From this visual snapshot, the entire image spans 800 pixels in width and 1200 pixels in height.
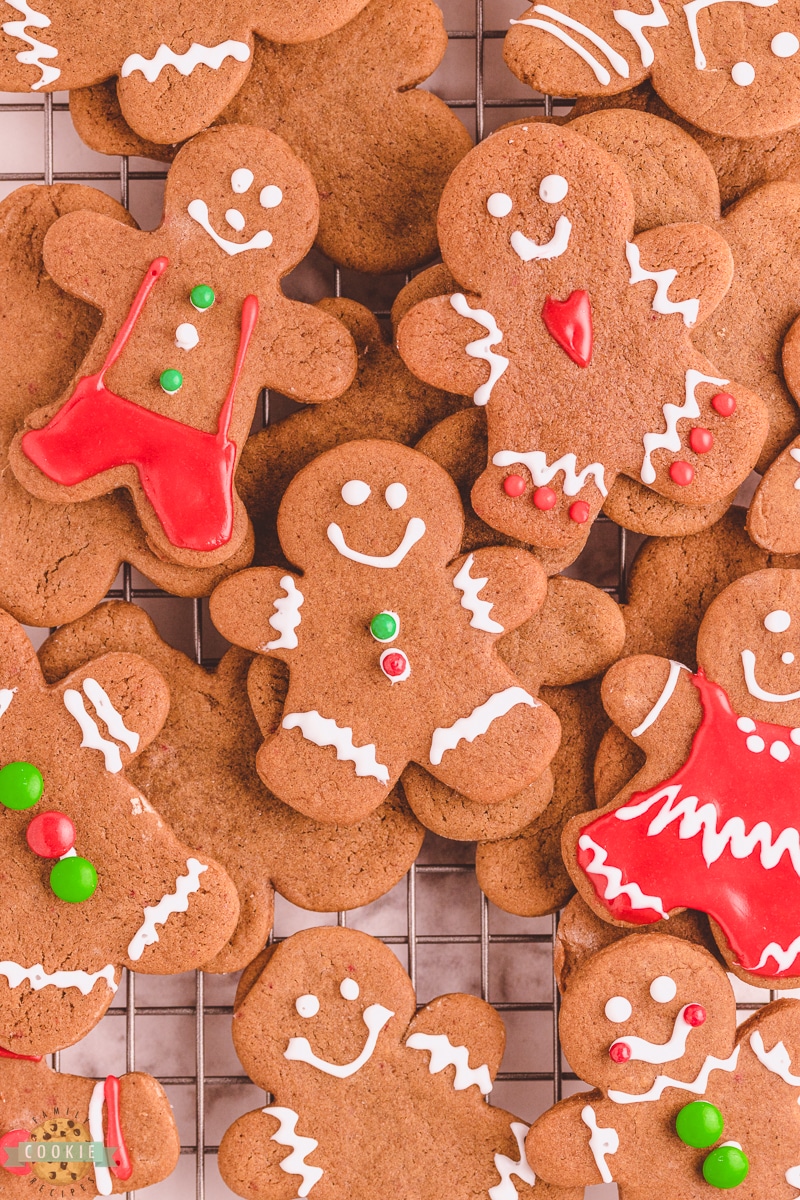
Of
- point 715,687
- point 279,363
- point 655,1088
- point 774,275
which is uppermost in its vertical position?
point 774,275

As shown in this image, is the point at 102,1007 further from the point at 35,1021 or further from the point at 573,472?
the point at 573,472

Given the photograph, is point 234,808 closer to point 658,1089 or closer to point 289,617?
point 289,617

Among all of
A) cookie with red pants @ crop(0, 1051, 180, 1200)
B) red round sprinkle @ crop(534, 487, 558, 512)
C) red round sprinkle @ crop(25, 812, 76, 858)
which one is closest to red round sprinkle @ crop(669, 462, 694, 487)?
red round sprinkle @ crop(534, 487, 558, 512)

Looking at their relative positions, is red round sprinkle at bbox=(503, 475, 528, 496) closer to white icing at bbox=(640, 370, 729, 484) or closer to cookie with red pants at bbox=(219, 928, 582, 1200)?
white icing at bbox=(640, 370, 729, 484)

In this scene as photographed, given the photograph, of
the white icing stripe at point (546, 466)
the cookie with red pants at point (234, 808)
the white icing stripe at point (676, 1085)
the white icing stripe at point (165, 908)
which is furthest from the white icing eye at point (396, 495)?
the white icing stripe at point (676, 1085)

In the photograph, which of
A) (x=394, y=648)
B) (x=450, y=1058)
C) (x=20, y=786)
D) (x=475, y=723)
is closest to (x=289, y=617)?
(x=394, y=648)

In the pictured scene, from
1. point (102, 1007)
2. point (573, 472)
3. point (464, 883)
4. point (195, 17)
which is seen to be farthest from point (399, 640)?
point (195, 17)
